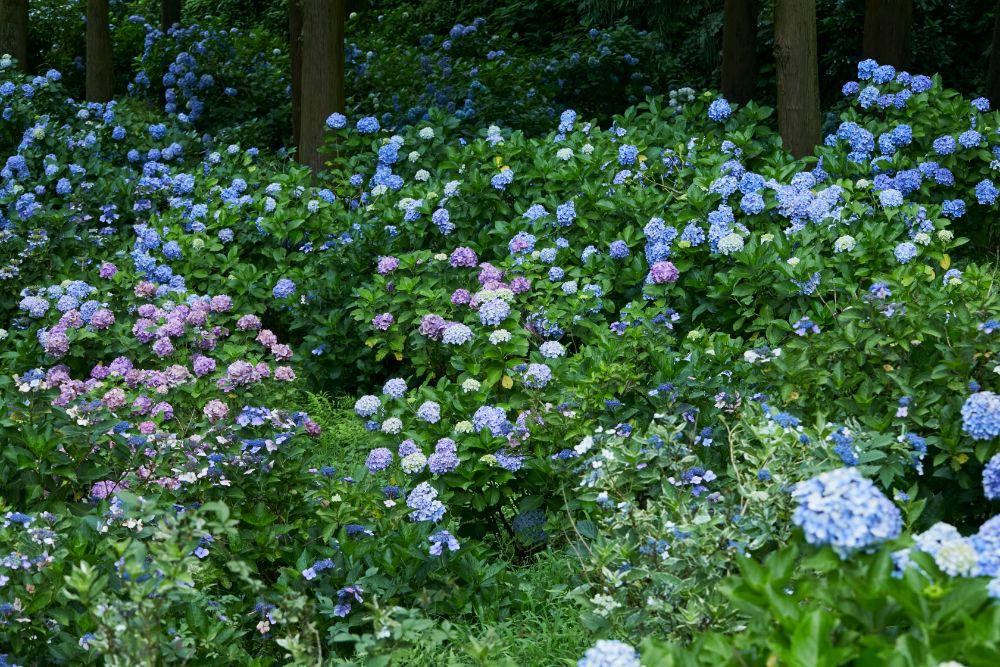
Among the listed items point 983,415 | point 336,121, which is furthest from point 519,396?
point 336,121

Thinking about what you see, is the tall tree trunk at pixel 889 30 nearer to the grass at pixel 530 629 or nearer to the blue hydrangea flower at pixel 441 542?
the grass at pixel 530 629

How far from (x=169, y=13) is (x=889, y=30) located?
28.4ft

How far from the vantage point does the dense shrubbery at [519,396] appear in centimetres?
237

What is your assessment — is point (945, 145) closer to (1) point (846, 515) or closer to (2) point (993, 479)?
(2) point (993, 479)

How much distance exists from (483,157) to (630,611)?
392 centimetres

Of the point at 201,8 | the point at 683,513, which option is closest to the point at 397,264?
the point at 683,513

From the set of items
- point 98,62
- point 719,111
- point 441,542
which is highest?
point 719,111

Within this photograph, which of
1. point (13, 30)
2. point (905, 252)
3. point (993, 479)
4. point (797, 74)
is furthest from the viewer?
point (13, 30)

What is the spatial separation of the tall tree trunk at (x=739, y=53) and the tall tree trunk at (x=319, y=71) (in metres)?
3.10

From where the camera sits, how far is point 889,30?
24.3ft

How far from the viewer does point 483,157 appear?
6.26 metres

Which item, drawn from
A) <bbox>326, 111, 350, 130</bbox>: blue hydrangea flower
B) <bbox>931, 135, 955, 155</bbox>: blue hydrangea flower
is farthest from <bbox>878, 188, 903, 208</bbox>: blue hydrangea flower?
<bbox>326, 111, 350, 130</bbox>: blue hydrangea flower

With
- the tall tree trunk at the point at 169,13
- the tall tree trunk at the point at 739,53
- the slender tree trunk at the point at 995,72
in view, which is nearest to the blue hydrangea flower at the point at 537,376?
the tall tree trunk at the point at 739,53

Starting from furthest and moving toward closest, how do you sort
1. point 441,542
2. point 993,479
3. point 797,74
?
point 797,74 < point 441,542 < point 993,479
